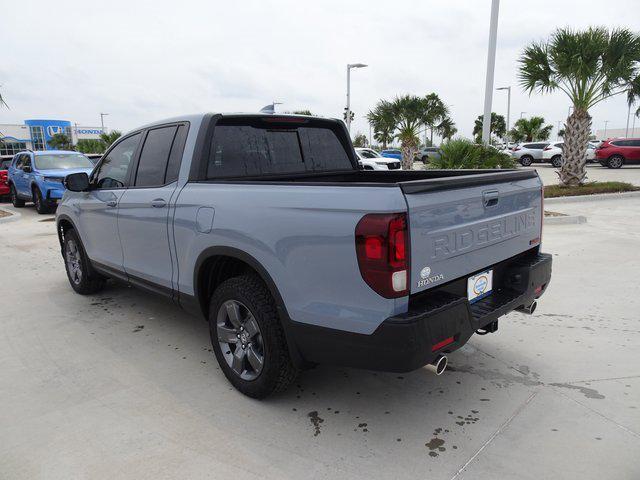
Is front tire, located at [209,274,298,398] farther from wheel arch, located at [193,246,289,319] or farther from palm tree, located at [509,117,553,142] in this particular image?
palm tree, located at [509,117,553,142]

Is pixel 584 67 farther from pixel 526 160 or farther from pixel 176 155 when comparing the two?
pixel 526 160

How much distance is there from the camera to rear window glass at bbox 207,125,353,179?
11.3ft

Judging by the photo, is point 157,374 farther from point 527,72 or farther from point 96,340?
point 527,72

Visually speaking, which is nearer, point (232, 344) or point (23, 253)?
point (232, 344)

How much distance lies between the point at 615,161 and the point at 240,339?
1123 inches

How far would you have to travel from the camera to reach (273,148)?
12.2 ft

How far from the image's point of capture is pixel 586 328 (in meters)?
4.14

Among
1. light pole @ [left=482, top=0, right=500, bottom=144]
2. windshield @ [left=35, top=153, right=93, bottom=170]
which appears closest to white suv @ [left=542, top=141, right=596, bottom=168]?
light pole @ [left=482, top=0, right=500, bottom=144]

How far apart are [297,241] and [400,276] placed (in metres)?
0.59

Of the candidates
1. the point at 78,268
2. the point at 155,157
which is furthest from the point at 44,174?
the point at 155,157

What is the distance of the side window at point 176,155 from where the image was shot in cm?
349

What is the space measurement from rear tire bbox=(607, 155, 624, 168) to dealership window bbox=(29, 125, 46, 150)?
75.5 metres

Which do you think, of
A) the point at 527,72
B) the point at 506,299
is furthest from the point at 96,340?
the point at 527,72

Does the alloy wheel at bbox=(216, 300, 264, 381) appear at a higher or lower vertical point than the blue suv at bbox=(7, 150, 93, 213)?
lower
